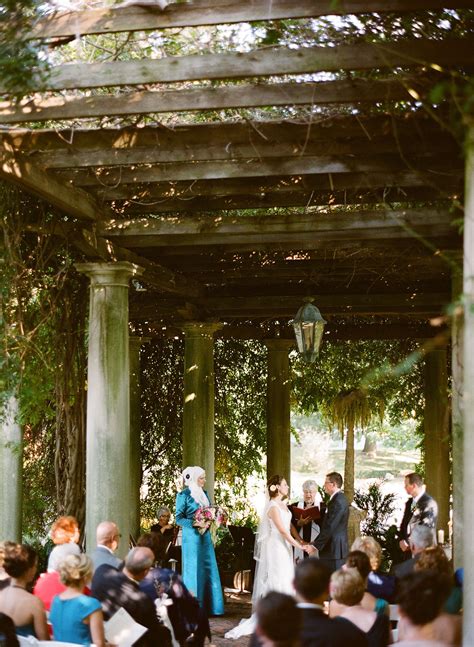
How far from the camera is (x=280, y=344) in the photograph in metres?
16.2

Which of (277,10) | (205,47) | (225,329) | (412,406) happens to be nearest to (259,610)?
(277,10)

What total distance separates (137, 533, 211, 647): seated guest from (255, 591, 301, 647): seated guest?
94.1 inches

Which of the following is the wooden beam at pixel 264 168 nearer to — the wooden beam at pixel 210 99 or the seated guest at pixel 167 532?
the wooden beam at pixel 210 99

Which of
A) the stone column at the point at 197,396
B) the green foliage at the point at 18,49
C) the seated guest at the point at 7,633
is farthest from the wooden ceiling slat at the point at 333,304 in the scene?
the seated guest at the point at 7,633

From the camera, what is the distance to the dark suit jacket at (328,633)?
4215mm

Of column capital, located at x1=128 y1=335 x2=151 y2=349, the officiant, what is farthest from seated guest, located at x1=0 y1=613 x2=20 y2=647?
column capital, located at x1=128 y1=335 x2=151 y2=349

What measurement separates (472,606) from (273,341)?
11272 mm

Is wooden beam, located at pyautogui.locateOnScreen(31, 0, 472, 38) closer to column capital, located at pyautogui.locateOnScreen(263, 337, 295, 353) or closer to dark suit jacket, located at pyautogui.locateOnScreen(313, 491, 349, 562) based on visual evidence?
dark suit jacket, located at pyautogui.locateOnScreen(313, 491, 349, 562)

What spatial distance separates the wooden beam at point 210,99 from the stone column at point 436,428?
32.5 ft

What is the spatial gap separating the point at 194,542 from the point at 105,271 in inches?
144

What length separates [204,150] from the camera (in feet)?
23.5

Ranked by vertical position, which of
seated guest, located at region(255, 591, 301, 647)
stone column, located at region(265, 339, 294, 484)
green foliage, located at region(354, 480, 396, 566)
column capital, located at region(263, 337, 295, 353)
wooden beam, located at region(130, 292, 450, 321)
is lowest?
green foliage, located at region(354, 480, 396, 566)

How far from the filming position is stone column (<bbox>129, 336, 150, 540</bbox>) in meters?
15.9

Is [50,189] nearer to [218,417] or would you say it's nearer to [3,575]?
[3,575]
